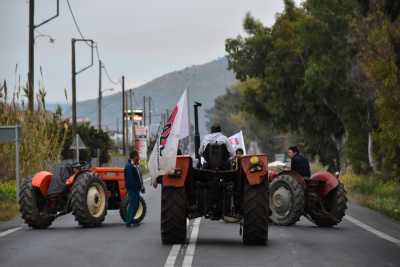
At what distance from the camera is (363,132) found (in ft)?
182

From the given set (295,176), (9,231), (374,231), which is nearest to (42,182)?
(9,231)

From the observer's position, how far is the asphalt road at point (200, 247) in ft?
51.4

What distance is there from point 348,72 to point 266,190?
3077 cm

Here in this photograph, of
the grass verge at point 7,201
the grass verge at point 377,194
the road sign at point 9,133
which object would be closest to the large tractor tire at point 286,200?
the grass verge at point 377,194

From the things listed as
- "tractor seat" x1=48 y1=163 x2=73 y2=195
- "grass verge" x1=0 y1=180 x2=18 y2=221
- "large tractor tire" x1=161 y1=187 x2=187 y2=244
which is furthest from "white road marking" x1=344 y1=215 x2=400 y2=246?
"grass verge" x1=0 y1=180 x2=18 y2=221

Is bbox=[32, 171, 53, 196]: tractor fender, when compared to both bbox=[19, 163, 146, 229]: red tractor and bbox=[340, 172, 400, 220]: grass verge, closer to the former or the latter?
bbox=[19, 163, 146, 229]: red tractor

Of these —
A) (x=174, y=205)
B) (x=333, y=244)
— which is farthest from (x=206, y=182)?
(x=333, y=244)

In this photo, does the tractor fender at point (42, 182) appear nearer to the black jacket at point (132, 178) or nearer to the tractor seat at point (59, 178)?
the tractor seat at point (59, 178)

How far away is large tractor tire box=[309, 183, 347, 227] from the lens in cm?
2375

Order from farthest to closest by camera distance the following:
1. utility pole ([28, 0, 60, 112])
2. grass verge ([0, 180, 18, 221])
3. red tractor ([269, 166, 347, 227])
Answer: utility pole ([28, 0, 60, 112])
grass verge ([0, 180, 18, 221])
red tractor ([269, 166, 347, 227])

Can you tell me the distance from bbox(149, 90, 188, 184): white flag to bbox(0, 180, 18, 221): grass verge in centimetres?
1004

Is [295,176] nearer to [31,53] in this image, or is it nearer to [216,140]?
[216,140]

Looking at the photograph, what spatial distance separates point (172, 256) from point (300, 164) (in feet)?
27.1

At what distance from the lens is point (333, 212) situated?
23.9 meters
